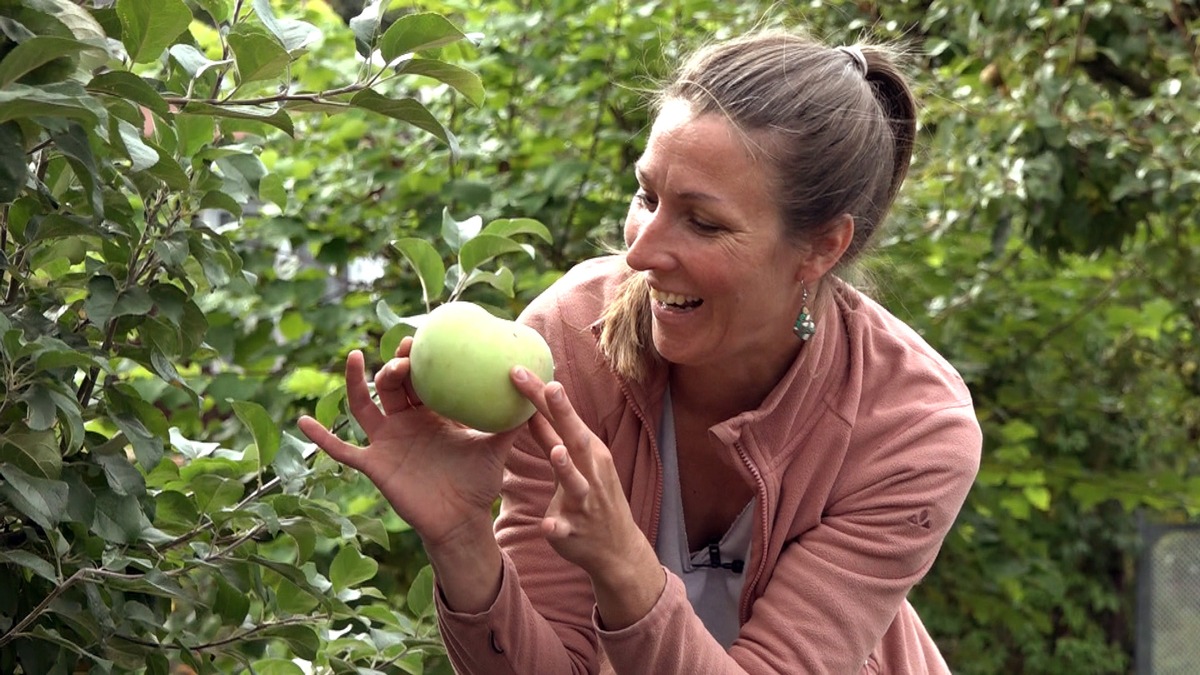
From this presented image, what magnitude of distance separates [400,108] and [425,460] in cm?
39

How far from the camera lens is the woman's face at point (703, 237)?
185cm

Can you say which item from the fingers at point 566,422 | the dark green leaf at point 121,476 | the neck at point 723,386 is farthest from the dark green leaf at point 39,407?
the neck at point 723,386

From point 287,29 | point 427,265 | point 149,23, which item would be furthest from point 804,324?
point 149,23

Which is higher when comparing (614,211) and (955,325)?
(614,211)

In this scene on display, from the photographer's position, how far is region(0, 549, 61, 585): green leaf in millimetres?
1497

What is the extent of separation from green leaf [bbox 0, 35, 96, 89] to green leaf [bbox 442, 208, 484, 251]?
0.65m

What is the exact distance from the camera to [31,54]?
1277 millimetres

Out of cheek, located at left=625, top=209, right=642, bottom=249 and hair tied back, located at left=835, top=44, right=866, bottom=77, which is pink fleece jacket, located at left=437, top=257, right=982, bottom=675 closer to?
cheek, located at left=625, top=209, right=642, bottom=249

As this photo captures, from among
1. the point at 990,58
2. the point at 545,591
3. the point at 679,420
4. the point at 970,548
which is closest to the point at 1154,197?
the point at 990,58

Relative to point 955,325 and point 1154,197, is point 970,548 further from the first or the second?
point 1154,197

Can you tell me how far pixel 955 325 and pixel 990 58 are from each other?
0.67 m

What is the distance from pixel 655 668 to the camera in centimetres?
179

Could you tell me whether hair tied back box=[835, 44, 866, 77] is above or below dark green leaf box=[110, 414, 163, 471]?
below

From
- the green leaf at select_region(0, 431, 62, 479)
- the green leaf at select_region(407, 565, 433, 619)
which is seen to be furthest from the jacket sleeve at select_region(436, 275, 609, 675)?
the green leaf at select_region(0, 431, 62, 479)
